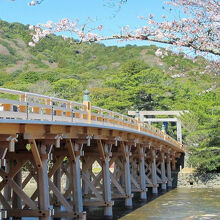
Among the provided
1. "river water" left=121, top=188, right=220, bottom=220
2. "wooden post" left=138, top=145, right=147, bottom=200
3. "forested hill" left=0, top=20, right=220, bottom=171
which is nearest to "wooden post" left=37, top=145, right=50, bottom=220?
"forested hill" left=0, top=20, right=220, bottom=171

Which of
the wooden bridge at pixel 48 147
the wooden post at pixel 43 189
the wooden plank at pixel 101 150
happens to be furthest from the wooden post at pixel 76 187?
the wooden plank at pixel 101 150

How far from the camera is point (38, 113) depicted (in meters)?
13.8

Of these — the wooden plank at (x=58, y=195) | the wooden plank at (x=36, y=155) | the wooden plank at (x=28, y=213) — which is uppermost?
the wooden plank at (x=36, y=155)

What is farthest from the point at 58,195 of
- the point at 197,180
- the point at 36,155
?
the point at 197,180

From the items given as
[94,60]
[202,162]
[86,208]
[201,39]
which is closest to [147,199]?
[86,208]

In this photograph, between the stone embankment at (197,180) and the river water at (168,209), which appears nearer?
the river water at (168,209)

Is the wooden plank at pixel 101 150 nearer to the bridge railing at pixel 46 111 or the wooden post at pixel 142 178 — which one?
the bridge railing at pixel 46 111

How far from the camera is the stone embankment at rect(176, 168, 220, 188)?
40.2m

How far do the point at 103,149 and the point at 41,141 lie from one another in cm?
671

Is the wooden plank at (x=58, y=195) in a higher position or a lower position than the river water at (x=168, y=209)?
higher

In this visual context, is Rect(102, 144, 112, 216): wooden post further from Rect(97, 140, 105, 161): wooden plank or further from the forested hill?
the forested hill

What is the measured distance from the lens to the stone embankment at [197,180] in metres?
40.2

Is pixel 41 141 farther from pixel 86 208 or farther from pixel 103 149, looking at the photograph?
pixel 86 208

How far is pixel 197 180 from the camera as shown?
1613 inches
